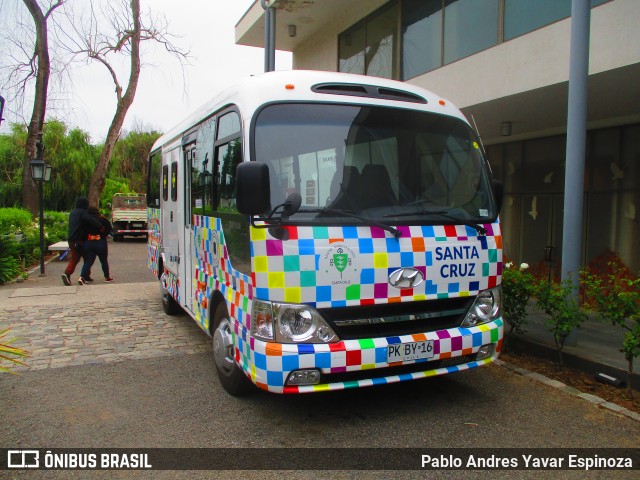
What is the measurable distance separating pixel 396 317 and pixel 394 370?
399 millimetres

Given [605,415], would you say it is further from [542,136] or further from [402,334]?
[542,136]

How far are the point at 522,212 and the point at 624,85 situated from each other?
14.1 ft

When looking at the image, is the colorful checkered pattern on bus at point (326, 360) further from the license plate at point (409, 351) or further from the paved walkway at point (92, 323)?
the paved walkway at point (92, 323)

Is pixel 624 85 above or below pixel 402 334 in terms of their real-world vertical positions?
above

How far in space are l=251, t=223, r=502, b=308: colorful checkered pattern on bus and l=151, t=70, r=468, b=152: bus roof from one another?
1.12 m

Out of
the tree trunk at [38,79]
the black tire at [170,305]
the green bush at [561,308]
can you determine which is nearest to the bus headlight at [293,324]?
the green bush at [561,308]

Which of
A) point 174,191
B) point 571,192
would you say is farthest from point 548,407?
point 174,191

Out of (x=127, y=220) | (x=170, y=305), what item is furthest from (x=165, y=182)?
(x=127, y=220)

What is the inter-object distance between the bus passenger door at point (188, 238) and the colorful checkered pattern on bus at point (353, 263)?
7.72 ft

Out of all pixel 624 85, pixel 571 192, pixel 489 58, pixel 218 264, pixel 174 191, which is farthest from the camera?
pixel 489 58

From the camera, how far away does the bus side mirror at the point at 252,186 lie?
3.62 m

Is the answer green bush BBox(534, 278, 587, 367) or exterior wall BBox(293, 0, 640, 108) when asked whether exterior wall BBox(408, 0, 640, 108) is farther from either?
green bush BBox(534, 278, 587, 367)

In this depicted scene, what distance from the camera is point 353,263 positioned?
3801 millimetres

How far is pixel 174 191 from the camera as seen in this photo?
6996mm
